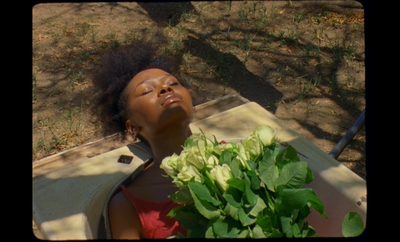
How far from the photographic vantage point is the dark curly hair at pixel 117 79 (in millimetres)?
2334

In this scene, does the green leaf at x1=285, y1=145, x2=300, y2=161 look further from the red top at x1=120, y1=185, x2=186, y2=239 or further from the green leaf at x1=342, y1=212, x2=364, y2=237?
the red top at x1=120, y1=185, x2=186, y2=239

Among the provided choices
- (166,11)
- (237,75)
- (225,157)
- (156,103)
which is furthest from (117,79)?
(166,11)

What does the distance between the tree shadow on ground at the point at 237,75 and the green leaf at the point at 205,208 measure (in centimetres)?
171

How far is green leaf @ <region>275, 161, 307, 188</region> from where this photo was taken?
167cm

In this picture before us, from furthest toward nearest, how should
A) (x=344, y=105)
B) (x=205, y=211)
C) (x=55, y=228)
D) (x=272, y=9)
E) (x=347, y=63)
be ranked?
(x=272, y=9), (x=347, y=63), (x=344, y=105), (x=55, y=228), (x=205, y=211)

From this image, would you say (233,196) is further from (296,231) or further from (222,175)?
(296,231)

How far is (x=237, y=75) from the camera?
3.61 m

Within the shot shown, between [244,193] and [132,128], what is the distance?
750mm

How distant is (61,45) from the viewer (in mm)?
3816

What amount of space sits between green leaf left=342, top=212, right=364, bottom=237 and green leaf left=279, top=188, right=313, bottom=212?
0.20 metres

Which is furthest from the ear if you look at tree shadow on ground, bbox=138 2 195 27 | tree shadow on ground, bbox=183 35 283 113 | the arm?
tree shadow on ground, bbox=138 2 195 27

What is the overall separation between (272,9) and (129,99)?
91.8 inches
